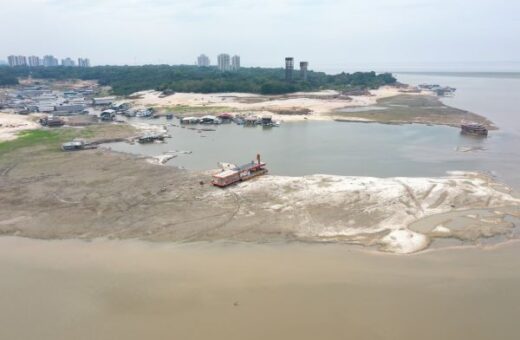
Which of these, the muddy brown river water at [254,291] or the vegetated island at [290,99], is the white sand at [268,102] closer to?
the vegetated island at [290,99]

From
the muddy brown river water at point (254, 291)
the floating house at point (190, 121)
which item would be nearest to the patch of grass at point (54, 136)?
the floating house at point (190, 121)

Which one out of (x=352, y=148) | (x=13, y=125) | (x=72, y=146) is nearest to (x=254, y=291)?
(x=352, y=148)

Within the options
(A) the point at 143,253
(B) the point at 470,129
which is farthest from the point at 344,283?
(B) the point at 470,129

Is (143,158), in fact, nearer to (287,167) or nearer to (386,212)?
(287,167)

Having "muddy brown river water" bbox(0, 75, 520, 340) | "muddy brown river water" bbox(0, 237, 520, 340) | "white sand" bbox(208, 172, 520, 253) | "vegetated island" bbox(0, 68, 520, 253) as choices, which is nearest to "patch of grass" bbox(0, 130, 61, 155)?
"vegetated island" bbox(0, 68, 520, 253)

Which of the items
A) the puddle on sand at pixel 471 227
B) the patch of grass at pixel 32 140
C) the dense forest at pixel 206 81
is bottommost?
the puddle on sand at pixel 471 227

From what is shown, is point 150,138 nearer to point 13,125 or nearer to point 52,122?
point 52,122
